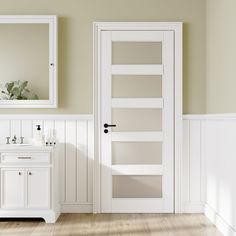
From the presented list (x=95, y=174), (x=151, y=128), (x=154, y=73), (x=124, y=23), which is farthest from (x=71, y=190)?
(x=124, y=23)

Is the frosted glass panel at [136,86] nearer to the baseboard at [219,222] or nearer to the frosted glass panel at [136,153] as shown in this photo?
the frosted glass panel at [136,153]

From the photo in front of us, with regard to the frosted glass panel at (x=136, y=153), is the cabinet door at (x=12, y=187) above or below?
below

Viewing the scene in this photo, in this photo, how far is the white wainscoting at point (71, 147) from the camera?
4.85 meters

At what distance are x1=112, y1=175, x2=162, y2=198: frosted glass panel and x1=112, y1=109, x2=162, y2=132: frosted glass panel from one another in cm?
51

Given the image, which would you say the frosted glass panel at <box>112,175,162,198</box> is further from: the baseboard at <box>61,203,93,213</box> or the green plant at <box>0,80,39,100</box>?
the green plant at <box>0,80,39,100</box>

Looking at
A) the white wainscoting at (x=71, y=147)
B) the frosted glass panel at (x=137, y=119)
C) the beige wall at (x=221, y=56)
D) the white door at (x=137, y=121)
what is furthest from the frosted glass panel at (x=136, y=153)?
the beige wall at (x=221, y=56)

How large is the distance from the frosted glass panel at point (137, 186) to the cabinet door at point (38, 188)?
768 millimetres

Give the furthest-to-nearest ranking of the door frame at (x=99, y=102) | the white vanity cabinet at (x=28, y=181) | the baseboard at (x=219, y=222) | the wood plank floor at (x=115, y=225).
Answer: the door frame at (x=99, y=102) → the white vanity cabinet at (x=28, y=181) → the wood plank floor at (x=115, y=225) → the baseboard at (x=219, y=222)

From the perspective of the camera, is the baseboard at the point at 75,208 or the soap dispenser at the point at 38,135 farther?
the baseboard at the point at 75,208

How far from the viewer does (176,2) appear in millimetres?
4875

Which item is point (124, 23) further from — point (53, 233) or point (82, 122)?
point (53, 233)

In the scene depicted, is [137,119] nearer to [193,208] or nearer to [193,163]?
[193,163]

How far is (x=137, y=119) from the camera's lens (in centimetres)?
488

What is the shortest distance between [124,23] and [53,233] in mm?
2194
